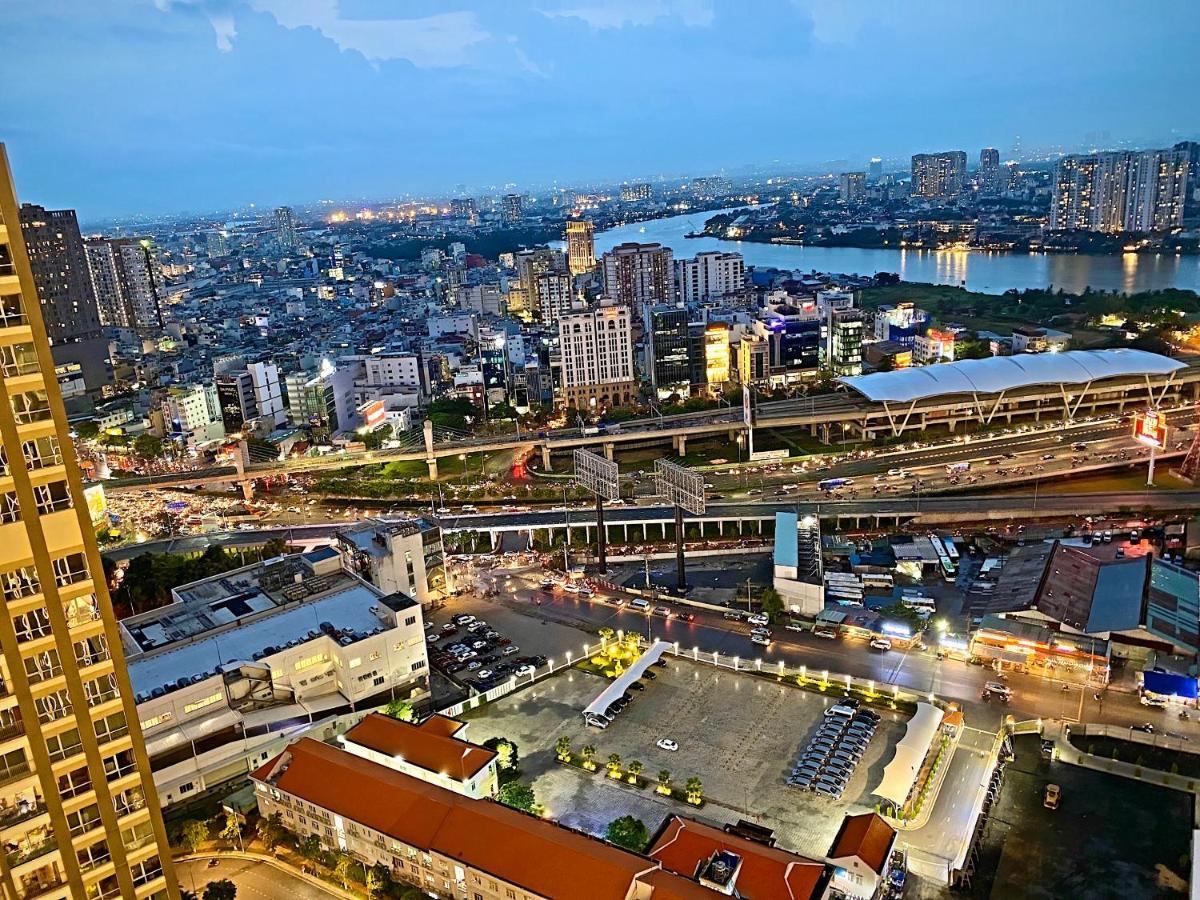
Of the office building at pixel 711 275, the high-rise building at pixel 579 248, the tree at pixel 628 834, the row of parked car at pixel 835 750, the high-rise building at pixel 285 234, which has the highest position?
the high-rise building at pixel 285 234

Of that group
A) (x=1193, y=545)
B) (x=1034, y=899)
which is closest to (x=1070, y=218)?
(x=1193, y=545)

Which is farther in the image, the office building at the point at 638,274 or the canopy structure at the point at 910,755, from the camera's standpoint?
the office building at the point at 638,274

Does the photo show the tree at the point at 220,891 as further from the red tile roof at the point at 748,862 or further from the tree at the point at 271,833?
the red tile roof at the point at 748,862

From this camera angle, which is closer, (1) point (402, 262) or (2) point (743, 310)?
(2) point (743, 310)

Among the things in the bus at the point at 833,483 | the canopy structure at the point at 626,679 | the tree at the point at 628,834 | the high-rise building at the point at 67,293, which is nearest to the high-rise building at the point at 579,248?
the high-rise building at the point at 67,293

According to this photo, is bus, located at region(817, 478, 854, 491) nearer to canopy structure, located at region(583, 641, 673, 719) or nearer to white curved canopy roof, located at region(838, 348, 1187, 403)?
white curved canopy roof, located at region(838, 348, 1187, 403)

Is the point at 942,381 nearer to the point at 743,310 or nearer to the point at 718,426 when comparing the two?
the point at 718,426

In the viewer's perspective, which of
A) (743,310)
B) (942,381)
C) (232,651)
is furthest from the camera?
(743,310)
